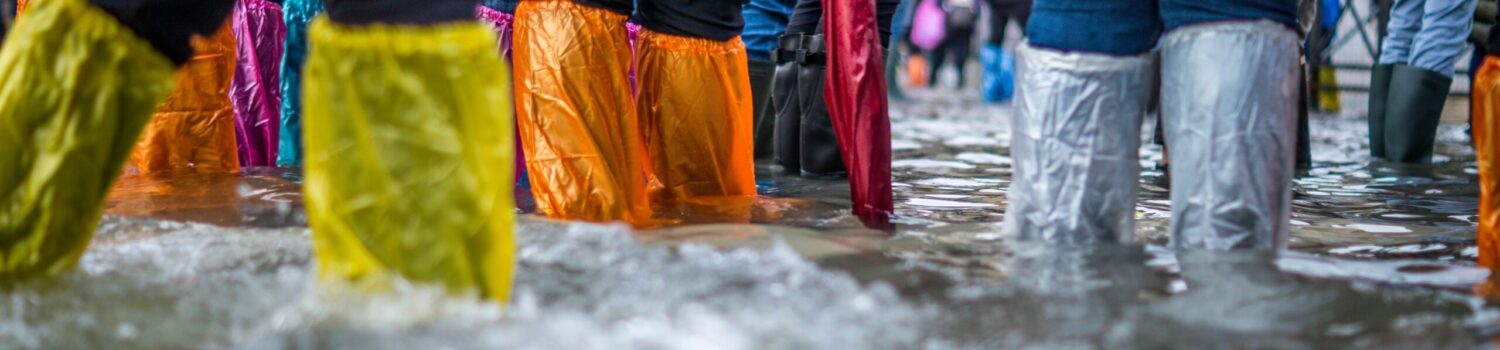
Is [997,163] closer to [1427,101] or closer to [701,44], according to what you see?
[1427,101]

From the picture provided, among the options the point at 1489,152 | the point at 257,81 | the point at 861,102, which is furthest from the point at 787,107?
the point at 1489,152

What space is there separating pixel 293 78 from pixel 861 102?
1849 mm

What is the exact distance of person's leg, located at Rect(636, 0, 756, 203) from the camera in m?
2.47

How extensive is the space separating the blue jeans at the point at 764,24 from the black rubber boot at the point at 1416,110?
1.92 m

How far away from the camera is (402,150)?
4.05 ft

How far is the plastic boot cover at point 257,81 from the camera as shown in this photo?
10.8 feet

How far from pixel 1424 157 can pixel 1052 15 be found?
2778 millimetres

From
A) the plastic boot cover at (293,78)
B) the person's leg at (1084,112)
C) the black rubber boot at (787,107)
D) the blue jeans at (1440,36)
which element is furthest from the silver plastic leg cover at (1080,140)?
the blue jeans at (1440,36)

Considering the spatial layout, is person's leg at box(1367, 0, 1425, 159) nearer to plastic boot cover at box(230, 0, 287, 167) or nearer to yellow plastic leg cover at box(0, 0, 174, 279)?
plastic boot cover at box(230, 0, 287, 167)

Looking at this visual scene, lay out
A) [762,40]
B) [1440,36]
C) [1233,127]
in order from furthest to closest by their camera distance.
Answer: [1440,36] < [762,40] < [1233,127]

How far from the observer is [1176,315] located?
1.38 m

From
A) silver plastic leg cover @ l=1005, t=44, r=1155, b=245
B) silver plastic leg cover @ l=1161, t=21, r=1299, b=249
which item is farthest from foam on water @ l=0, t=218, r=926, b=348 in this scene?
silver plastic leg cover @ l=1161, t=21, r=1299, b=249

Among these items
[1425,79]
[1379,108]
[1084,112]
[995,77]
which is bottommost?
[995,77]

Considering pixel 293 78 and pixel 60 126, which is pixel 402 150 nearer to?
pixel 60 126
